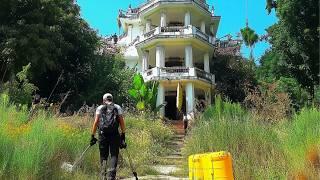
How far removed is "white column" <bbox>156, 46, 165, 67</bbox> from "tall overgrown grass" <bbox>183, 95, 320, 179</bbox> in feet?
59.8

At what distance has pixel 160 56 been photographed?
29750 mm

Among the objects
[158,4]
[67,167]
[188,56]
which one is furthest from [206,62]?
[67,167]

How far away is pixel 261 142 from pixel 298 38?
13.5 metres

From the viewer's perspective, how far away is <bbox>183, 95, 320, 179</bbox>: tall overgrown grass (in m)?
7.77

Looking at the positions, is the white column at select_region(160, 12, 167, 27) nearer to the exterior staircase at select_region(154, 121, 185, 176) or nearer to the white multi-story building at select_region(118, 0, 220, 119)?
the white multi-story building at select_region(118, 0, 220, 119)

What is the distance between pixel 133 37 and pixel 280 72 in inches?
595

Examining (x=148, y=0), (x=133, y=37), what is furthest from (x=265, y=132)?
(x=133, y=37)

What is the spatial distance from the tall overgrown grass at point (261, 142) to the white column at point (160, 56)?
18.2 metres

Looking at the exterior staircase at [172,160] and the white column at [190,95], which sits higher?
the white column at [190,95]

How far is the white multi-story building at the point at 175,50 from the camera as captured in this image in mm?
28922

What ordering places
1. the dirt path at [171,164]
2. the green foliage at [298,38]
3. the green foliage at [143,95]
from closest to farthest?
the dirt path at [171,164]
the green foliage at [298,38]
the green foliage at [143,95]

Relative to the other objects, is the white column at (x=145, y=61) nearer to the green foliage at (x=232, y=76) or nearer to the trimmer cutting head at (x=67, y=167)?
the green foliage at (x=232, y=76)

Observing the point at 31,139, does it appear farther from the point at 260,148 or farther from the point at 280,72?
the point at 280,72

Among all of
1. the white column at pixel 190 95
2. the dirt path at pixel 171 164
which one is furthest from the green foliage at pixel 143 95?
the white column at pixel 190 95
